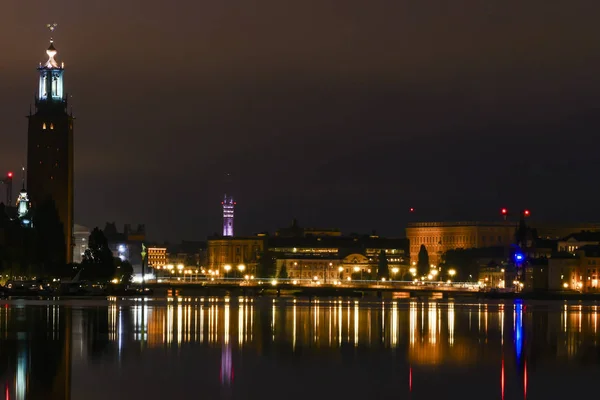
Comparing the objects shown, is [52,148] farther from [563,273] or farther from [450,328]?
[450,328]

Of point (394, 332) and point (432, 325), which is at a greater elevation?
point (394, 332)

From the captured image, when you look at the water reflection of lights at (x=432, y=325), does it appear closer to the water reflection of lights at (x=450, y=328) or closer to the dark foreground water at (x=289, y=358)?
the dark foreground water at (x=289, y=358)

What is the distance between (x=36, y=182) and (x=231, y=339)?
3891 inches

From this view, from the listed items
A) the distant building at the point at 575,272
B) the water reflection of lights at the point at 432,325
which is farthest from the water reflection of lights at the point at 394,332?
the distant building at the point at 575,272

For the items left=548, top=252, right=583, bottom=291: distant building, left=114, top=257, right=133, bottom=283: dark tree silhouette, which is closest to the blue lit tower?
left=114, top=257, right=133, bottom=283: dark tree silhouette

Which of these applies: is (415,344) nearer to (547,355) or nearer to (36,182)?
(547,355)

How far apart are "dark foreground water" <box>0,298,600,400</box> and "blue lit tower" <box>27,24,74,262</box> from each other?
74.7 meters

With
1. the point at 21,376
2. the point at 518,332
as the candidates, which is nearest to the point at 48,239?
the point at 518,332

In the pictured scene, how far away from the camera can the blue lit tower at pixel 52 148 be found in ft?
530

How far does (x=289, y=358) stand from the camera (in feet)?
185

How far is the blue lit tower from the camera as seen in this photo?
162m

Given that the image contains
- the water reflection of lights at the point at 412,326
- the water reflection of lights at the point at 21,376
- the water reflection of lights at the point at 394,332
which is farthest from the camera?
the water reflection of lights at the point at 412,326

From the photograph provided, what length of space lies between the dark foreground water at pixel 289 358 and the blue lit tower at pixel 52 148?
7473 centimetres

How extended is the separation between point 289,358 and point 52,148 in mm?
109474
